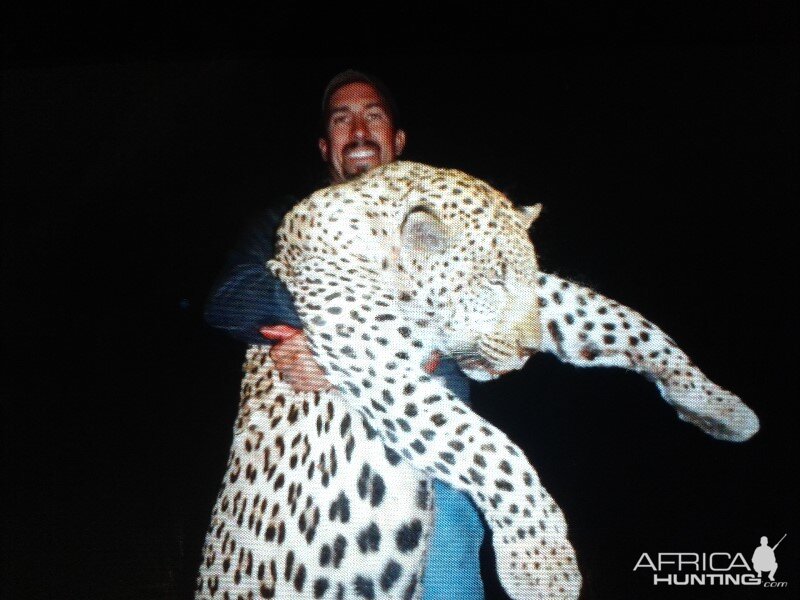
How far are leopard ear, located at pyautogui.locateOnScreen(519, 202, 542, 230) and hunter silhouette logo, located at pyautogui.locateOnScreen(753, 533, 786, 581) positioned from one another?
879mm

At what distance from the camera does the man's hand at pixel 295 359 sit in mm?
1475

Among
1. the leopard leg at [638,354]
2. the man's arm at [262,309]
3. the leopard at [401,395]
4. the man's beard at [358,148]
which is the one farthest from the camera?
the man's beard at [358,148]

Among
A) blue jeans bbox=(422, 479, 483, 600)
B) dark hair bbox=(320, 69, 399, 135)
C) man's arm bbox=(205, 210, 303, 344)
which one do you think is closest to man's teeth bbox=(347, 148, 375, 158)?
dark hair bbox=(320, 69, 399, 135)

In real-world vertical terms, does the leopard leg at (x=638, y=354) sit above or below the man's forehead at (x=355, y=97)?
below

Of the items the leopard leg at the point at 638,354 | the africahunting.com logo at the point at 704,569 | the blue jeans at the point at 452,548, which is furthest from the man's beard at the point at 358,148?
the africahunting.com logo at the point at 704,569

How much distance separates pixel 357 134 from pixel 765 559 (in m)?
1.36

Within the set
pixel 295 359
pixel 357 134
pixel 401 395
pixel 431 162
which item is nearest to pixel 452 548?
A: pixel 401 395

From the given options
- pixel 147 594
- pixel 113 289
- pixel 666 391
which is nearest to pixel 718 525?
pixel 666 391

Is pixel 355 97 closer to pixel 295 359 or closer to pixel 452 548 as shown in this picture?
pixel 295 359

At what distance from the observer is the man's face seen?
173 centimetres

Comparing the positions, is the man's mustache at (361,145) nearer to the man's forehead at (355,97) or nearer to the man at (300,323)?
the man at (300,323)

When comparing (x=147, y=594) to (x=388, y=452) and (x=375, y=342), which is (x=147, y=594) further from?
(x=375, y=342)

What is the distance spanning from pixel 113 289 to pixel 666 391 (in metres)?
1.34

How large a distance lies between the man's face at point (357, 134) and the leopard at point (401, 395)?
7 cm
